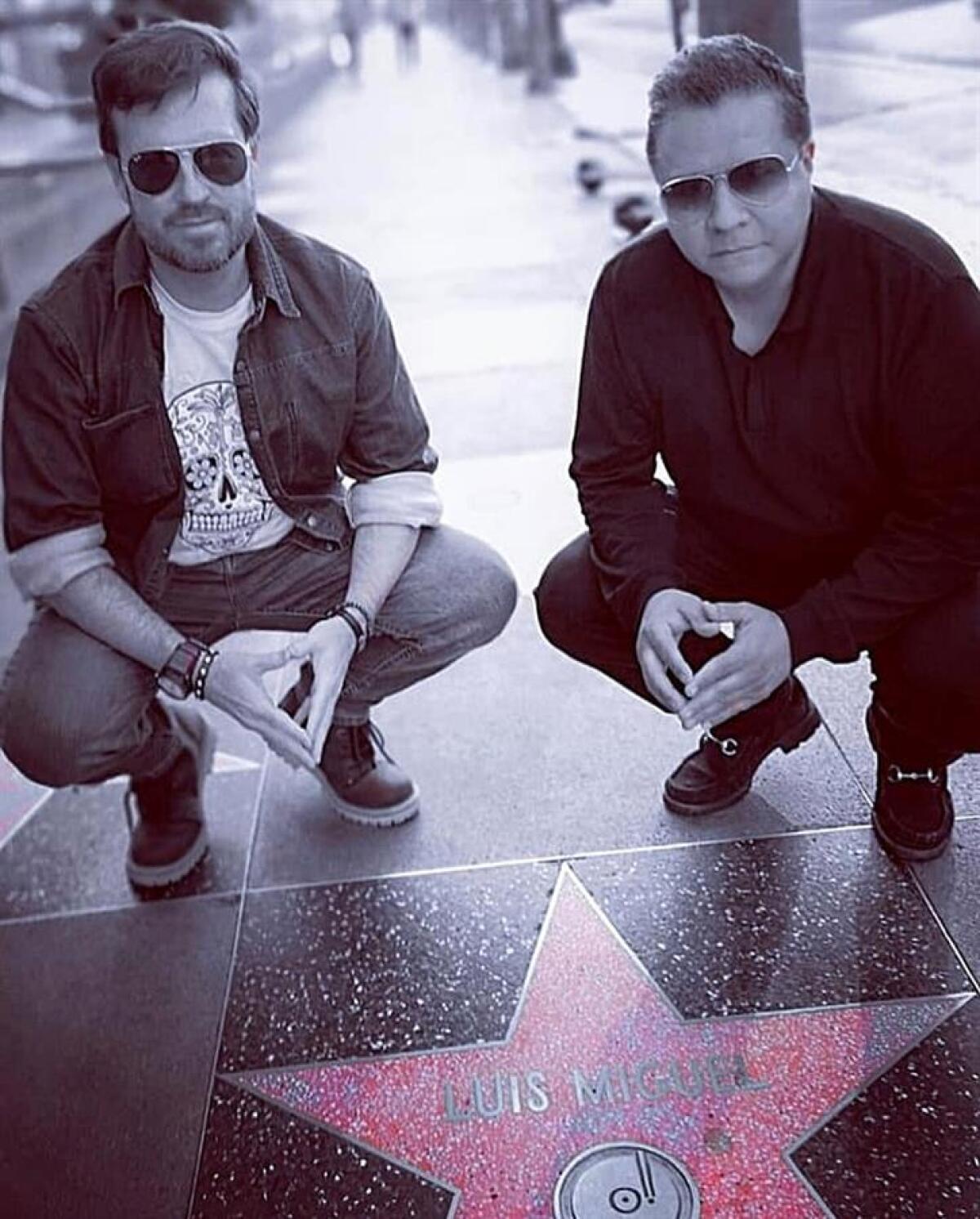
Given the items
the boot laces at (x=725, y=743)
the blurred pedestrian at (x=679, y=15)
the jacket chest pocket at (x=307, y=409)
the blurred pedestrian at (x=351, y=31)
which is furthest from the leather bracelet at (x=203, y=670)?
the blurred pedestrian at (x=351, y=31)

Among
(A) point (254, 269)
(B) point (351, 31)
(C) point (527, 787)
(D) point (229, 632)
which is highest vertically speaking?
(A) point (254, 269)

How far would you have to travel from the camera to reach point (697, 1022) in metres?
1.94

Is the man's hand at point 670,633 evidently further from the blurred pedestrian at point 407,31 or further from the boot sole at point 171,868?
the blurred pedestrian at point 407,31

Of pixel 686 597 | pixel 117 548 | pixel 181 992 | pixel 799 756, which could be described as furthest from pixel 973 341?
pixel 181 992

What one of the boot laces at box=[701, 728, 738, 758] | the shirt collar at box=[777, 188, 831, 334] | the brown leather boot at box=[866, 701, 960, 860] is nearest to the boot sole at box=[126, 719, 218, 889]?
the boot laces at box=[701, 728, 738, 758]

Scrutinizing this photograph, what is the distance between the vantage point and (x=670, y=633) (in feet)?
6.54

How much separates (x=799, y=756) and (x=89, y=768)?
1.36 m

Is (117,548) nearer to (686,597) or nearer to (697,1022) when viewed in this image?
(686,597)

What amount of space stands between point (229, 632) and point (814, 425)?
3.64ft

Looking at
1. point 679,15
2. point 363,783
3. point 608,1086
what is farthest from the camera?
point 679,15

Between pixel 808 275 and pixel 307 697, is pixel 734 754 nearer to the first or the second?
pixel 307 697

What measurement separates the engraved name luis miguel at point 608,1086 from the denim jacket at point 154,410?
3.16 ft

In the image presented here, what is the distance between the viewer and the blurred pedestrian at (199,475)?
199 centimetres

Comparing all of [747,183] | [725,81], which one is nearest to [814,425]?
[747,183]
